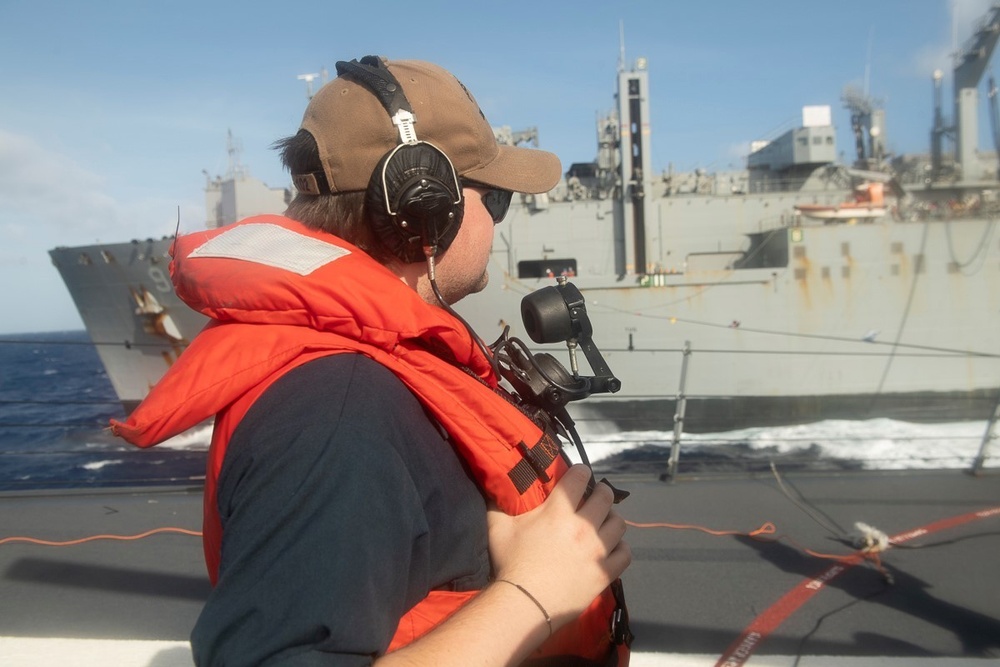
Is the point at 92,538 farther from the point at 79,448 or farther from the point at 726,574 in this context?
the point at 79,448

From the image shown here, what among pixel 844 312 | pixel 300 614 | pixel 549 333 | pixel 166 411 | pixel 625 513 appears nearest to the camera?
pixel 300 614

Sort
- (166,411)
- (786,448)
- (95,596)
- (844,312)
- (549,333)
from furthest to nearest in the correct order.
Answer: (844,312) < (786,448) < (95,596) < (549,333) < (166,411)

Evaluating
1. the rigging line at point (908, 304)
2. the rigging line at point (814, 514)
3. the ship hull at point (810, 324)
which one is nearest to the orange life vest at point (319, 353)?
the rigging line at point (814, 514)

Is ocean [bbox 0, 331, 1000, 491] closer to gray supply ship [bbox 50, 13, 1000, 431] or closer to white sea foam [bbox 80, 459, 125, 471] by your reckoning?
white sea foam [bbox 80, 459, 125, 471]

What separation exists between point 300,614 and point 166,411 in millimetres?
323

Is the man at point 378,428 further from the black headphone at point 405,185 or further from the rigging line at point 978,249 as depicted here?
the rigging line at point 978,249

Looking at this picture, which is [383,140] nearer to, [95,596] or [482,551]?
[482,551]

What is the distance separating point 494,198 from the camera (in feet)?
3.97

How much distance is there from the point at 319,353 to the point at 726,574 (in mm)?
2585

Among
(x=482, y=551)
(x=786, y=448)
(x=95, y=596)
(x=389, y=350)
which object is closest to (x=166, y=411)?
(x=389, y=350)

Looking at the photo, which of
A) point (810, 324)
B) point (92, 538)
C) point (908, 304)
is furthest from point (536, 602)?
point (908, 304)

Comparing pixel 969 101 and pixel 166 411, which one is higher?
pixel 969 101

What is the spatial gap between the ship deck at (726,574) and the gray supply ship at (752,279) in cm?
1079

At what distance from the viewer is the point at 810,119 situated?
18.6 meters
